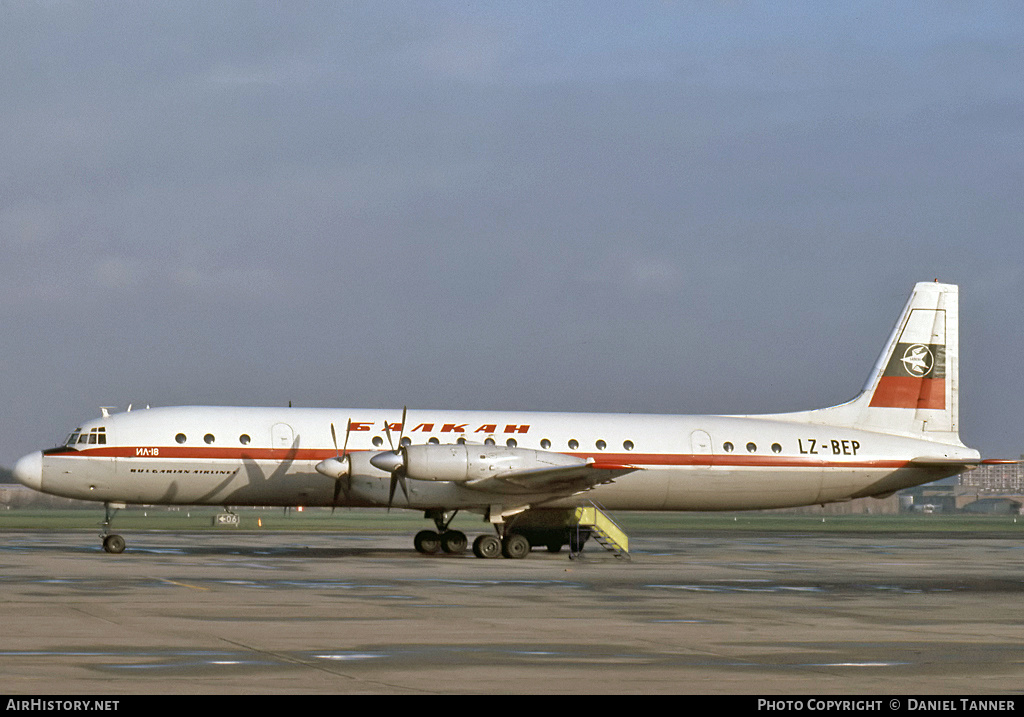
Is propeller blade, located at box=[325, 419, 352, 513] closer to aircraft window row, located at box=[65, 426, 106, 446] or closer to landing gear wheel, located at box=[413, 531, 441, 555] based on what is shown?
landing gear wheel, located at box=[413, 531, 441, 555]

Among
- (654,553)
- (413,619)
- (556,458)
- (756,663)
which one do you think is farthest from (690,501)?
(756,663)

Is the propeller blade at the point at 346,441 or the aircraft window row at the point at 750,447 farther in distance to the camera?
the aircraft window row at the point at 750,447

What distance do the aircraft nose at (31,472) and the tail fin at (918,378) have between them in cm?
2423

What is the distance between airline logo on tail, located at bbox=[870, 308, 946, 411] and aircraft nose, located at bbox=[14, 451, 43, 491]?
26.2 metres

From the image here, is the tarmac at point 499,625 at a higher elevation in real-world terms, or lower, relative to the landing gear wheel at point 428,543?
lower

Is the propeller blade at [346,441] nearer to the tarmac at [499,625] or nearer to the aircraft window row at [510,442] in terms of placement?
the aircraft window row at [510,442]

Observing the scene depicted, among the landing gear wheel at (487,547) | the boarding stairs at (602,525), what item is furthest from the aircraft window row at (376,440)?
the landing gear wheel at (487,547)

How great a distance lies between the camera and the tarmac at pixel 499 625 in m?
13.1

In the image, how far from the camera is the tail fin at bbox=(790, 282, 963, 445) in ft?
140

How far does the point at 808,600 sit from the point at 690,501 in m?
16.2

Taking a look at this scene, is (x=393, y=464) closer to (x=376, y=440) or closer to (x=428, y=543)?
(x=376, y=440)

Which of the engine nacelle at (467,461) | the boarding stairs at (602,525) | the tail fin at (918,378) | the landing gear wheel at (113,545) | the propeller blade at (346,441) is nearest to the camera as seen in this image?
the engine nacelle at (467,461)

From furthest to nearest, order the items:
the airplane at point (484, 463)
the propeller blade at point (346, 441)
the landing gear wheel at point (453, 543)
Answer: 1. the landing gear wheel at point (453, 543)
2. the propeller blade at point (346, 441)
3. the airplane at point (484, 463)

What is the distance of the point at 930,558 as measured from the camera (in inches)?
1533
